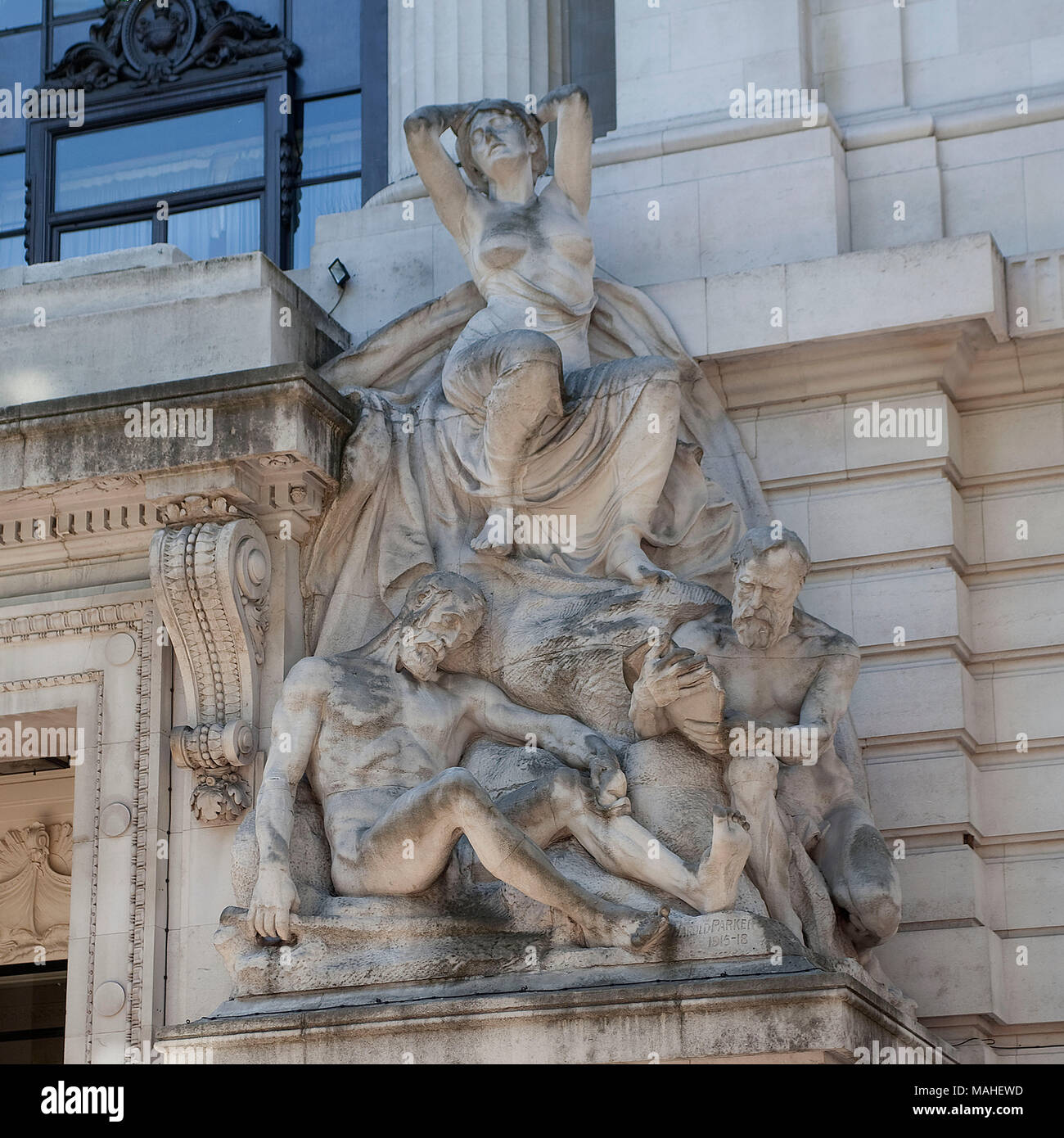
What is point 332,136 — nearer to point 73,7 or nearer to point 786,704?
point 73,7

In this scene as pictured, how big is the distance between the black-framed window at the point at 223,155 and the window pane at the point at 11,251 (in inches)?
0.5

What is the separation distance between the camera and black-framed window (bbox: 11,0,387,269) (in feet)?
55.2

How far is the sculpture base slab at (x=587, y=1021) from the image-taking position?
34.2ft

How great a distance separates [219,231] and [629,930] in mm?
7697

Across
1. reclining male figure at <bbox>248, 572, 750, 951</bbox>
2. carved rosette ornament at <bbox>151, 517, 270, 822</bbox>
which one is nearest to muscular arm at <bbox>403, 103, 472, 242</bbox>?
carved rosette ornament at <bbox>151, 517, 270, 822</bbox>

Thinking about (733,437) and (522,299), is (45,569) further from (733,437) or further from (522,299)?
(733,437)

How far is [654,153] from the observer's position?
48.6 feet

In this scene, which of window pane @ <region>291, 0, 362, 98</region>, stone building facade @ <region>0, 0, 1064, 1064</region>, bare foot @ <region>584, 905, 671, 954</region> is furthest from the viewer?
window pane @ <region>291, 0, 362, 98</region>

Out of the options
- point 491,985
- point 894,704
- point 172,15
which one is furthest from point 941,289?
point 172,15

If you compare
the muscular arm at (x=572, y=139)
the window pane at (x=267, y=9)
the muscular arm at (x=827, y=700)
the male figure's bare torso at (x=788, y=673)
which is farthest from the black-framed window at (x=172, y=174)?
the muscular arm at (x=827, y=700)

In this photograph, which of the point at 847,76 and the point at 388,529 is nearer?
the point at 388,529

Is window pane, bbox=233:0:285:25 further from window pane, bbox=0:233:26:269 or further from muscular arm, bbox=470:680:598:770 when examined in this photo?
muscular arm, bbox=470:680:598:770

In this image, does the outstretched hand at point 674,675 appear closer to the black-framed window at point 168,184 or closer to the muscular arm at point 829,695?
the muscular arm at point 829,695

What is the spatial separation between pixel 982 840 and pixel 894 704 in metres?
0.89
